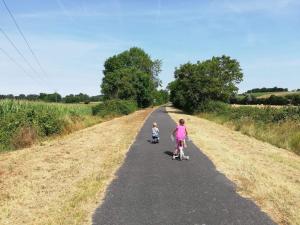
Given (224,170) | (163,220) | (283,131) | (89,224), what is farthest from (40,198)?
(283,131)

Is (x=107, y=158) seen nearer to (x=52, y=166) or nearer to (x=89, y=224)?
(x=52, y=166)

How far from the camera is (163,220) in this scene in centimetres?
791

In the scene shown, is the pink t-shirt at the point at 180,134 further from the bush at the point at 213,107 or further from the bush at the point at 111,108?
the bush at the point at 213,107

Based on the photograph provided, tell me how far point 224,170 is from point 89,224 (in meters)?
6.52

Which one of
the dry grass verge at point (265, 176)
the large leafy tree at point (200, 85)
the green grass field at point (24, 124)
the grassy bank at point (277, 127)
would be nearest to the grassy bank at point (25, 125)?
the green grass field at point (24, 124)

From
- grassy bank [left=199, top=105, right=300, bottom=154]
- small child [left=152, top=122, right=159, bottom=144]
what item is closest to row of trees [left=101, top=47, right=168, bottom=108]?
grassy bank [left=199, top=105, right=300, bottom=154]

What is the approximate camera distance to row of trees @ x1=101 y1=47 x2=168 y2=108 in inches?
3049

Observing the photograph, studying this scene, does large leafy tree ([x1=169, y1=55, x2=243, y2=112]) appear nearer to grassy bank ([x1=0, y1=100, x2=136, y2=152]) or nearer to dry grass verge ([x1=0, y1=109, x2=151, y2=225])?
grassy bank ([x1=0, y1=100, x2=136, y2=152])

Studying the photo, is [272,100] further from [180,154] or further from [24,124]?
[180,154]

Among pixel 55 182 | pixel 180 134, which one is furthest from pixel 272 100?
pixel 55 182

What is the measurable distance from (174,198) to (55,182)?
3.82m

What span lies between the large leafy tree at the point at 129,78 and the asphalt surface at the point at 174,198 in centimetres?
6354

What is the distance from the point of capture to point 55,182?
11.6 m

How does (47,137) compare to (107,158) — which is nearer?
(107,158)
